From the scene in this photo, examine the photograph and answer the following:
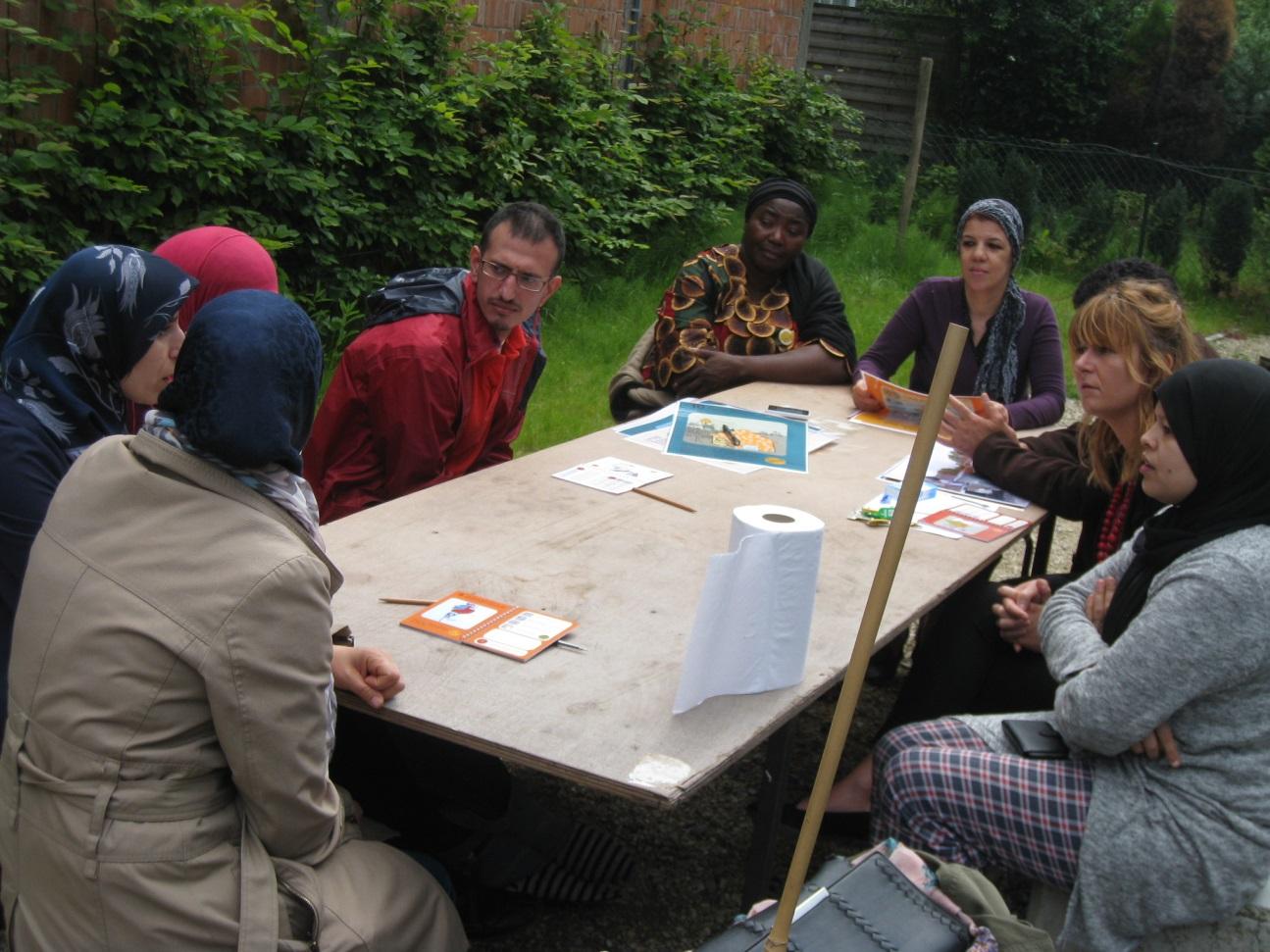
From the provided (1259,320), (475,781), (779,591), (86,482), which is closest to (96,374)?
(86,482)

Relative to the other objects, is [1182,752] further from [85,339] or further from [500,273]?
[85,339]

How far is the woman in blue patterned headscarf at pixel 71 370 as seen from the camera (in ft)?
7.61

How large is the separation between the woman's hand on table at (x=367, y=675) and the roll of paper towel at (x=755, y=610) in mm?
495

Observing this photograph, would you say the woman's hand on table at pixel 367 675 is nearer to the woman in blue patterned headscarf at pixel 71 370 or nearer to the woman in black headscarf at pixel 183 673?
the woman in black headscarf at pixel 183 673

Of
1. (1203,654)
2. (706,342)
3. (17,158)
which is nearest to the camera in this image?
(1203,654)

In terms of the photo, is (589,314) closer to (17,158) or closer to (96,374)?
(17,158)

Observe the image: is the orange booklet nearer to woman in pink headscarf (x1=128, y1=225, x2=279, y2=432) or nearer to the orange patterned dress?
woman in pink headscarf (x1=128, y1=225, x2=279, y2=432)

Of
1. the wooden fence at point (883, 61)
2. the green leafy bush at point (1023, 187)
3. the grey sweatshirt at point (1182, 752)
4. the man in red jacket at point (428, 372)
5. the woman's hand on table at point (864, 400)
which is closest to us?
the grey sweatshirt at point (1182, 752)

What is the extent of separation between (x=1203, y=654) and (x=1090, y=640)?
1.41ft

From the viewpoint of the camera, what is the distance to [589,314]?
770cm

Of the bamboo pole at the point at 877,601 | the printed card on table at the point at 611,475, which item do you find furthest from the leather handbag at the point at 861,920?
the printed card on table at the point at 611,475

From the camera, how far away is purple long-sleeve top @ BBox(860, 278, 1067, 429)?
443cm

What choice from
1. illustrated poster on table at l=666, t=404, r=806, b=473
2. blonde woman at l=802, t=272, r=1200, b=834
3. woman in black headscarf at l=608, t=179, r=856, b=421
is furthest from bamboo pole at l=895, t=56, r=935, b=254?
blonde woman at l=802, t=272, r=1200, b=834

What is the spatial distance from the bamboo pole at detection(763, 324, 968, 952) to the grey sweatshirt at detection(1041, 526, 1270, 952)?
1037mm
